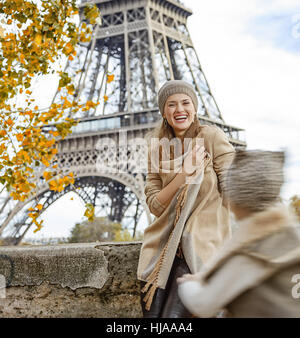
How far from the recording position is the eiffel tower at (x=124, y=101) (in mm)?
17000

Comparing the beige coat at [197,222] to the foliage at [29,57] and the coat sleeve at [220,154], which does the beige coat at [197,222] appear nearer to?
the coat sleeve at [220,154]

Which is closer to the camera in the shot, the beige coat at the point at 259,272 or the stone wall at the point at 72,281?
the beige coat at the point at 259,272

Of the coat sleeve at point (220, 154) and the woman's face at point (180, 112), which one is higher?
the woman's face at point (180, 112)

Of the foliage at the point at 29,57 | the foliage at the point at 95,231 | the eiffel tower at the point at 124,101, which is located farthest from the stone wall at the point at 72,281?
the foliage at the point at 95,231

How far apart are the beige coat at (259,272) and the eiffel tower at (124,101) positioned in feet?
46.9

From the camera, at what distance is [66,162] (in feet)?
57.8

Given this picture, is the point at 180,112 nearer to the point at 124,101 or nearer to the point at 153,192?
the point at 153,192

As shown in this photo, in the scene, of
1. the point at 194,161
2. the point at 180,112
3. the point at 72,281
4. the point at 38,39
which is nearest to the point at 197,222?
the point at 194,161

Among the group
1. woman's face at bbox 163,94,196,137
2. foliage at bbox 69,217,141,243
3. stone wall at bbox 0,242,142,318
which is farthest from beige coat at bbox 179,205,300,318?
foliage at bbox 69,217,141,243

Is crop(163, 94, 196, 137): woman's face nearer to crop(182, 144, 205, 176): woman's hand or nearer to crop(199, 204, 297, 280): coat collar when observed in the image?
crop(182, 144, 205, 176): woman's hand

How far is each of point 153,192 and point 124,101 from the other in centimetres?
1934

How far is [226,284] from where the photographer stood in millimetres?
1013

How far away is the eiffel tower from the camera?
17000 millimetres

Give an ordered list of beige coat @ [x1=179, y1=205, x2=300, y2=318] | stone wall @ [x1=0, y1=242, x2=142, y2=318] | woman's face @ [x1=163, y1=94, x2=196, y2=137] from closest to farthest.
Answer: beige coat @ [x1=179, y1=205, x2=300, y2=318]
woman's face @ [x1=163, y1=94, x2=196, y2=137]
stone wall @ [x1=0, y1=242, x2=142, y2=318]
